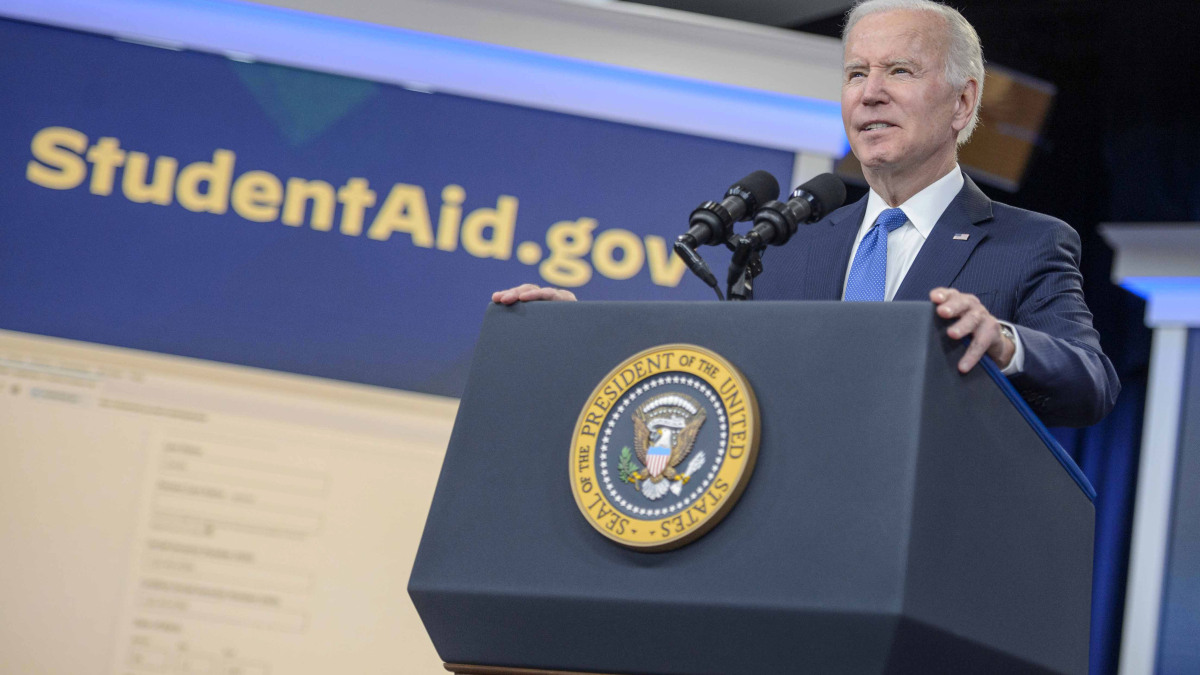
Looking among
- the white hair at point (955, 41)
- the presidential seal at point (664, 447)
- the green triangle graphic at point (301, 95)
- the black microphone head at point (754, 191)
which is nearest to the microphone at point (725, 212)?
the black microphone head at point (754, 191)

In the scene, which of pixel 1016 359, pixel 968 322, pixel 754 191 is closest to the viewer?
pixel 968 322

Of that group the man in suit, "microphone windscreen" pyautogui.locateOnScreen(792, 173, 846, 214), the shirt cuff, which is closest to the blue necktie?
the man in suit

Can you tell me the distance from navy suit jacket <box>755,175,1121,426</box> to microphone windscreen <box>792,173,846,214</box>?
0.46 ft

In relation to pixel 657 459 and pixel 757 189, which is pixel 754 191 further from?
pixel 657 459

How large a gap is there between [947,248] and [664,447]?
60 centimetres

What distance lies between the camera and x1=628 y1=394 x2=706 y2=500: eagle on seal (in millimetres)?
1086

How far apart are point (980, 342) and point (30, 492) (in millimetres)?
2449

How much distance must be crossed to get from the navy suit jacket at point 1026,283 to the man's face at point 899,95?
0.09 metres

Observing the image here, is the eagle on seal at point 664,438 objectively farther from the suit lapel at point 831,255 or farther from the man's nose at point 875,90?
the man's nose at point 875,90

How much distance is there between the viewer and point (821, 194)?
1428mm

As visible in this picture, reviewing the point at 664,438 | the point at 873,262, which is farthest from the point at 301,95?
the point at 664,438

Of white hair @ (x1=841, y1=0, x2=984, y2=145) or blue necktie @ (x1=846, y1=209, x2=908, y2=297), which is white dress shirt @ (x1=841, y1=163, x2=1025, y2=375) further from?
white hair @ (x1=841, y1=0, x2=984, y2=145)

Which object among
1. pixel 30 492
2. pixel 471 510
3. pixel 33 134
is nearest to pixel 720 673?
pixel 471 510

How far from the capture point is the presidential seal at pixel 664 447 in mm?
1062
